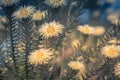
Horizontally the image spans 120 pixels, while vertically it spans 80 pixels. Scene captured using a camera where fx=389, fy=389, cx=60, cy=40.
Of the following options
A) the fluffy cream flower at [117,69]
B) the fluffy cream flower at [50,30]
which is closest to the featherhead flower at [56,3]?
the fluffy cream flower at [50,30]

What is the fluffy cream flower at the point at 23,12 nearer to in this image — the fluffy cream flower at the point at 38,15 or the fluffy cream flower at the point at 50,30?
the fluffy cream flower at the point at 38,15

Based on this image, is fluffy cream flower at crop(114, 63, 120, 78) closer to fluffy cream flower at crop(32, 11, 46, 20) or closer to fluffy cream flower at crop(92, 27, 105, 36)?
fluffy cream flower at crop(92, 27, 105, 36)

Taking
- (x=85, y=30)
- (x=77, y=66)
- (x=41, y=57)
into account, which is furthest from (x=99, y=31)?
(x=41, y=57)

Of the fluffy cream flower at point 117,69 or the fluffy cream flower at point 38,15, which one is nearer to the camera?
the fluffy cream flower at point 117,69

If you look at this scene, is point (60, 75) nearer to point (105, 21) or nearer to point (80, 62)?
point (80, 62)

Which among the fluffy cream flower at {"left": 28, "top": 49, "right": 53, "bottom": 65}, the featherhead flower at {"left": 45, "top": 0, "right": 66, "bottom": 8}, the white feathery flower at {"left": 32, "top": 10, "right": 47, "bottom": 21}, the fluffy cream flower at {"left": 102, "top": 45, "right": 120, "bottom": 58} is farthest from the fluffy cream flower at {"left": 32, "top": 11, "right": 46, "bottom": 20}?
the fluffy cream flower at {"left": 102, "top": 45, "right": 120, "bottom": 58}

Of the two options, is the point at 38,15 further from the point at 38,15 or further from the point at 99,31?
the point at 99,31
